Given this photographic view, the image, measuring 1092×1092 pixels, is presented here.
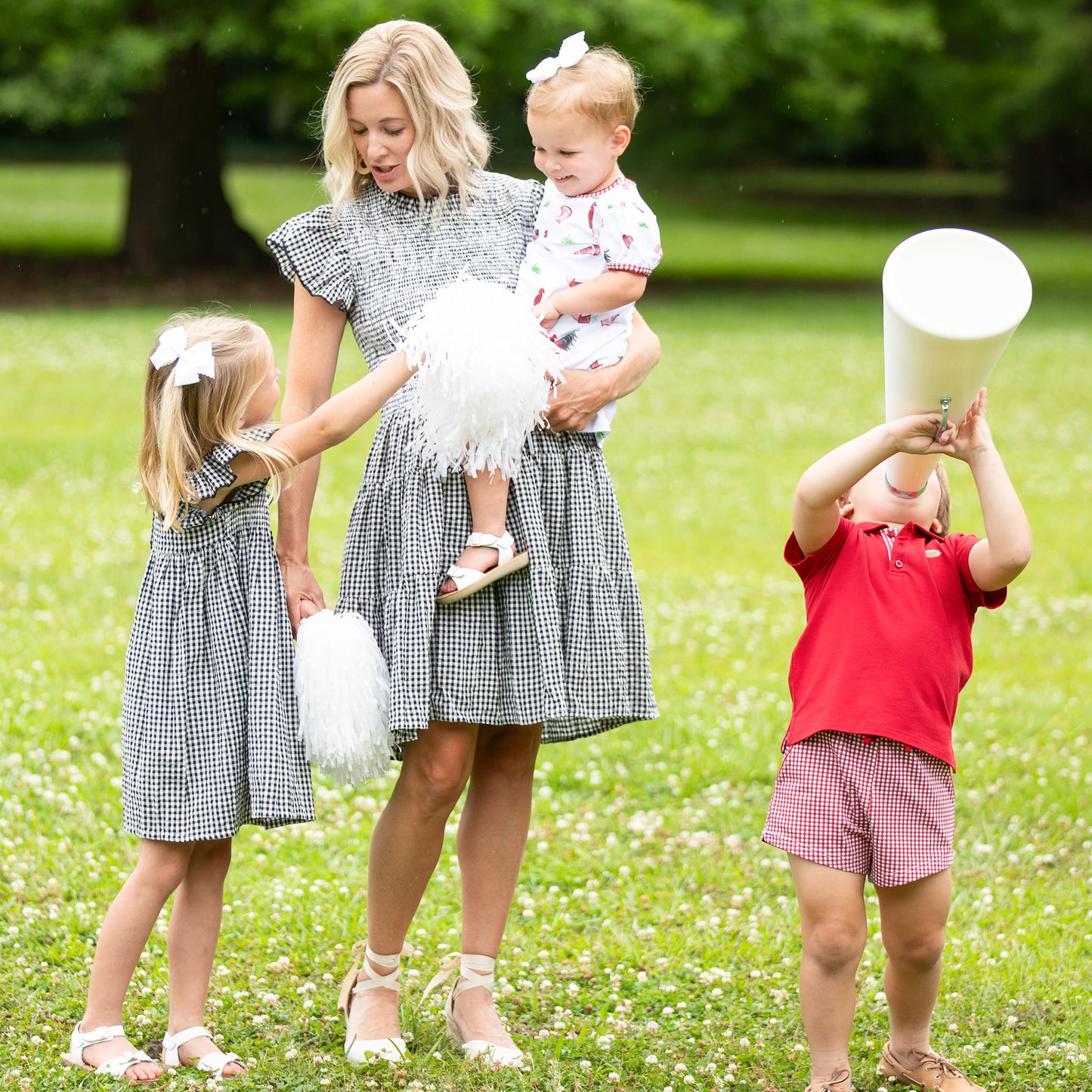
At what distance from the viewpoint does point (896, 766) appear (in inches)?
118

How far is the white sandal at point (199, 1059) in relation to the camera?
329cm

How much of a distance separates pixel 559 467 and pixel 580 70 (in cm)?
86

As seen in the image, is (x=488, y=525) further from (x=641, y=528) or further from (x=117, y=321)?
(x=117, y=321)

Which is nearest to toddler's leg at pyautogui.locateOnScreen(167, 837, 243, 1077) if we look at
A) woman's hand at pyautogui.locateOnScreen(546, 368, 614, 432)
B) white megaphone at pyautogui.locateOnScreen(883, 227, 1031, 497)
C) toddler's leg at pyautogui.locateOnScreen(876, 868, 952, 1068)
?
woman's hand at pyautogui.locateOnScreen(546, 368, 614, 432)

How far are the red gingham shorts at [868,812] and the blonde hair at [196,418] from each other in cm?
124

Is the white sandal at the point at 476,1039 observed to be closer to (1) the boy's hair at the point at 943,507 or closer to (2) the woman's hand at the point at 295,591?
(2) the woman's hand at the point at 295,591

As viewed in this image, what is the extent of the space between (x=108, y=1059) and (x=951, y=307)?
2359 mm

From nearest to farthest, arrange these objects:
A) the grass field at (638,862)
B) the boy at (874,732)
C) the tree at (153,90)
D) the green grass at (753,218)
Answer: the boy at (874,732) < the grass field at (638,862) < the tree at (153,90) < the green grass at (753,218)

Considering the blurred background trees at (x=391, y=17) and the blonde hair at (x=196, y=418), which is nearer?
the blonde hair at (x=196, y=418)

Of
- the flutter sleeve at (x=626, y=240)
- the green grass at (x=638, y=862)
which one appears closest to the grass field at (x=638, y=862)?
the green grass at (x=638, y=862)

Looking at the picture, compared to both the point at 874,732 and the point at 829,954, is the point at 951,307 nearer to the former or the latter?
the point at 874,732

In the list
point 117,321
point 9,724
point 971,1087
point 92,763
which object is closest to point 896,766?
point 971,1087

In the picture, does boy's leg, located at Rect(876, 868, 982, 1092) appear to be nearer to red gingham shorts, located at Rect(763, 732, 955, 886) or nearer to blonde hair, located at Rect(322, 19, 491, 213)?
red gingham shorts, located at Rect(763, 732, 955, 886)

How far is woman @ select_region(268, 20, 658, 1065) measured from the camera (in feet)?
10.5
